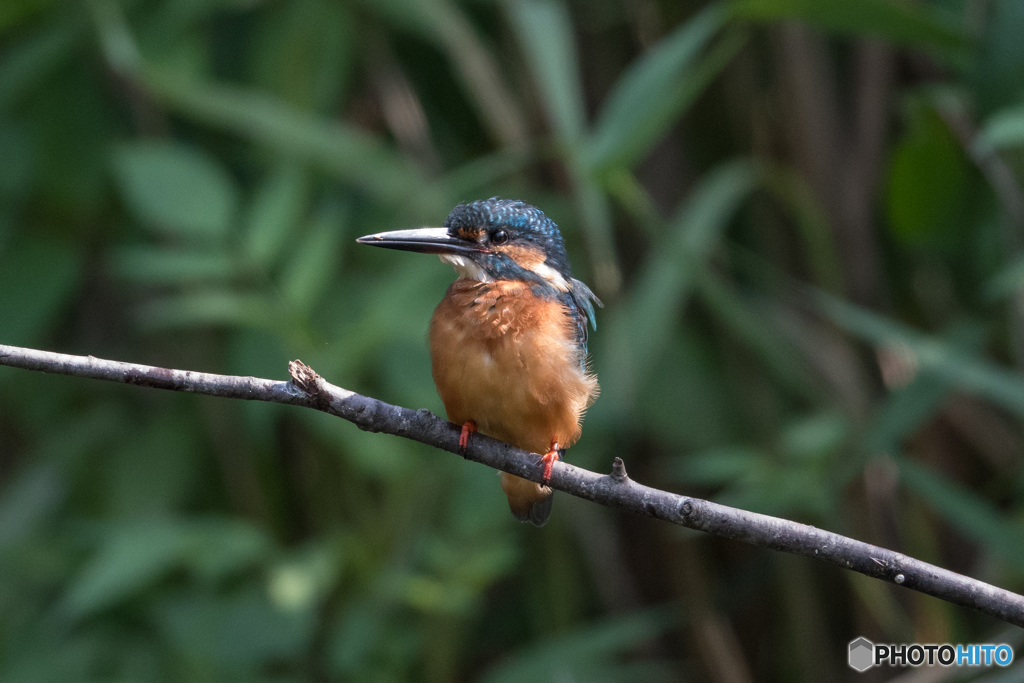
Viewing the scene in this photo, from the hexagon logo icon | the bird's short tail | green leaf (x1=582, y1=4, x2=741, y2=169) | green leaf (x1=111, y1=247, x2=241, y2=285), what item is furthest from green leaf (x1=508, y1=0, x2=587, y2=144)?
the hexagon logo icon

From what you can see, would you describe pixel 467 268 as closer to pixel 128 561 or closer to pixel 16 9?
pixel 128 561

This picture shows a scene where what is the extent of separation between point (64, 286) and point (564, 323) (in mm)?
1949

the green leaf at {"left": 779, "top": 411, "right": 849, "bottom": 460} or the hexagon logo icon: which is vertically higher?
the green leaf at {"left": 779, "top": 411, "right": 849, "bottom": 460}

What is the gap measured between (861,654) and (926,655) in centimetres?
21

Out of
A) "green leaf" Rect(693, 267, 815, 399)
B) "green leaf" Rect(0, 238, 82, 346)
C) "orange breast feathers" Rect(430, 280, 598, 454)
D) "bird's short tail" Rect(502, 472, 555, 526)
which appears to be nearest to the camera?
"orange breast feathers" Rect(430, 280, 598, 454)

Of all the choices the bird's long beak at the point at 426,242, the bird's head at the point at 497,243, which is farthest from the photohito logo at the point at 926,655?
the bird's long beak at the point at 426,242

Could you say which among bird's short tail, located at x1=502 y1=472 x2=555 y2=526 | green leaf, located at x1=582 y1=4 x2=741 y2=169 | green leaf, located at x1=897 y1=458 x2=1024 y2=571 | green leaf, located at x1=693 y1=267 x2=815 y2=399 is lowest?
bird's short tail, located at x1=502 y1=472 x2=555 y2=526

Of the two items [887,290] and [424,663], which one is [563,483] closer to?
[424,663]

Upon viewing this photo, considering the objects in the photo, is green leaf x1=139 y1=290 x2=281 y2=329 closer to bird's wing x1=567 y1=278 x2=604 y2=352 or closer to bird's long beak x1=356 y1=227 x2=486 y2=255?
bird's long beak x1=356 y1=227 x2=486 y2=255

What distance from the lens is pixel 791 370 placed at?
299 centimetres

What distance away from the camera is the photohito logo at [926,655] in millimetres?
2562

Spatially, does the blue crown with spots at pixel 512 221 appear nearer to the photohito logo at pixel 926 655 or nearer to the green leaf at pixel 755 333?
the green leaf at pixel 755 333

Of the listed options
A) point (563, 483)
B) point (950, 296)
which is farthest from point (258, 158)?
point (950, 296)

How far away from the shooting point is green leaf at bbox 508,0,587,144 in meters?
2.79
